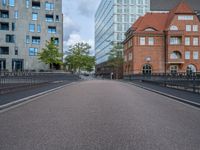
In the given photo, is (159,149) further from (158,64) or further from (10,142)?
(158,64)

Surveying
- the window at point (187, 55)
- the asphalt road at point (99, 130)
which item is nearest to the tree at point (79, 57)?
the window at point (187, 55)

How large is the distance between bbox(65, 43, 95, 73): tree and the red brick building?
1124 centimetres

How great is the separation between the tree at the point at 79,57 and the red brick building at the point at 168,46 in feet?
36.9

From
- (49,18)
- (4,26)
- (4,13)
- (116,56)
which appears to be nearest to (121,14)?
(116,56)

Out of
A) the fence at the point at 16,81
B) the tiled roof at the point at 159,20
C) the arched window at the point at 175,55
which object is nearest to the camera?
the fence at the point at 16,81

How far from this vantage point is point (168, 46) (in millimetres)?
65938

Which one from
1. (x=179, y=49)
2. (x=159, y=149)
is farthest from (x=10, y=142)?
(x=179, y=49)

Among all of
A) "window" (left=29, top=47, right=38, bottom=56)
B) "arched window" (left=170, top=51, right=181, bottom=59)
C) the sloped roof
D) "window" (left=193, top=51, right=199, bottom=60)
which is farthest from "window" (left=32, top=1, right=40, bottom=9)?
the sloped roof

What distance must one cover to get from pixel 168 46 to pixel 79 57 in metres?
21.3

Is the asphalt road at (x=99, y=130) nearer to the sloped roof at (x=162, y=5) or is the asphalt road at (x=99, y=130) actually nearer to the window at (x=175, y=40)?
the window at (x=175, y=40)

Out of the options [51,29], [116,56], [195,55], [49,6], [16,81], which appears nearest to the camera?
[16,81]

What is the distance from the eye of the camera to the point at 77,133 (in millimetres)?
6645

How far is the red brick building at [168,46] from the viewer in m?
66.2

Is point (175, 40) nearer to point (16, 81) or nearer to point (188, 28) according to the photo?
point (188, 28)
